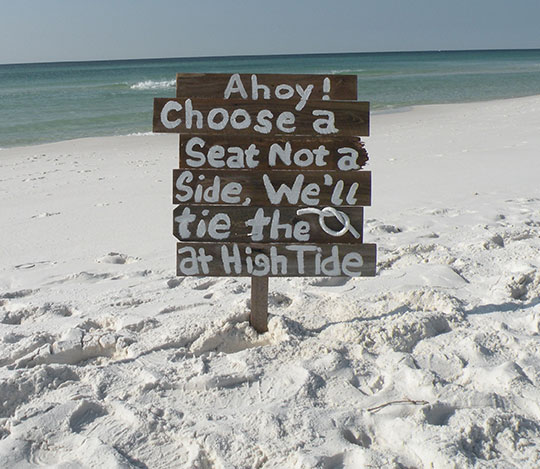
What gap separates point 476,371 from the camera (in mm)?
2367

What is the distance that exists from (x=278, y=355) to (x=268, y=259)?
1.37ft

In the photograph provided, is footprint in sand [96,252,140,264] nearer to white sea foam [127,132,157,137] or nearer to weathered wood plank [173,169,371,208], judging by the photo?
weathered wood plank [173,169,371,208]

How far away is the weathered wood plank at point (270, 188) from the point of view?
2.59 m

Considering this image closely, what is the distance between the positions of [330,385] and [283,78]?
1.26 metres

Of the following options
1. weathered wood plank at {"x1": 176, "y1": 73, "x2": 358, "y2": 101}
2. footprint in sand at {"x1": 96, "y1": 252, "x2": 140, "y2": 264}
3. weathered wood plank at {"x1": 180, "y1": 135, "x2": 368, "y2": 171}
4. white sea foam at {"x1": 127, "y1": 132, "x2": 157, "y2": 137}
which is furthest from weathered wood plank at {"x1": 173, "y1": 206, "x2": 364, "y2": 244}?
white sea foam at {"x1": 127, "y1": 132, "x2": 157, "y2": 137}

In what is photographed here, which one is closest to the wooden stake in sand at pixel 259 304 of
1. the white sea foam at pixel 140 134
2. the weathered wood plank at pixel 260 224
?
the weathered wood plank at pixel 260 224

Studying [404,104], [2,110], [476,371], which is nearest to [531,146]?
[476,371]

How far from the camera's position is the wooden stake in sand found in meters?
2.72

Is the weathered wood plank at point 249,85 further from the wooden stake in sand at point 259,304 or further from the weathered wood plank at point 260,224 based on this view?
the wooden stake in sand at point 259,304

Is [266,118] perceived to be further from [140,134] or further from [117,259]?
[140,134]

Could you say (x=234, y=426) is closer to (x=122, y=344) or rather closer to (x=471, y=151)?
(x=122, y=344)

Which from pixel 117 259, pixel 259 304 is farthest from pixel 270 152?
pixel 117 259

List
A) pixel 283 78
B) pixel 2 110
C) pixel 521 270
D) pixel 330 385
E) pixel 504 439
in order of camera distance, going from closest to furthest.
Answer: pixel 504 439 < pixel 330 385 < pixel 283 78 < pixel 521 270 < pixel 2 110

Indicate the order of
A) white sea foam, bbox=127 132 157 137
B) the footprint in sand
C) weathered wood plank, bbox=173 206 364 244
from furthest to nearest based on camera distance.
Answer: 1. white sea foam, bbox=127 132 157 137
2. the footprint in sand
3. weathered wood plank, bbox=173 206 364 244
